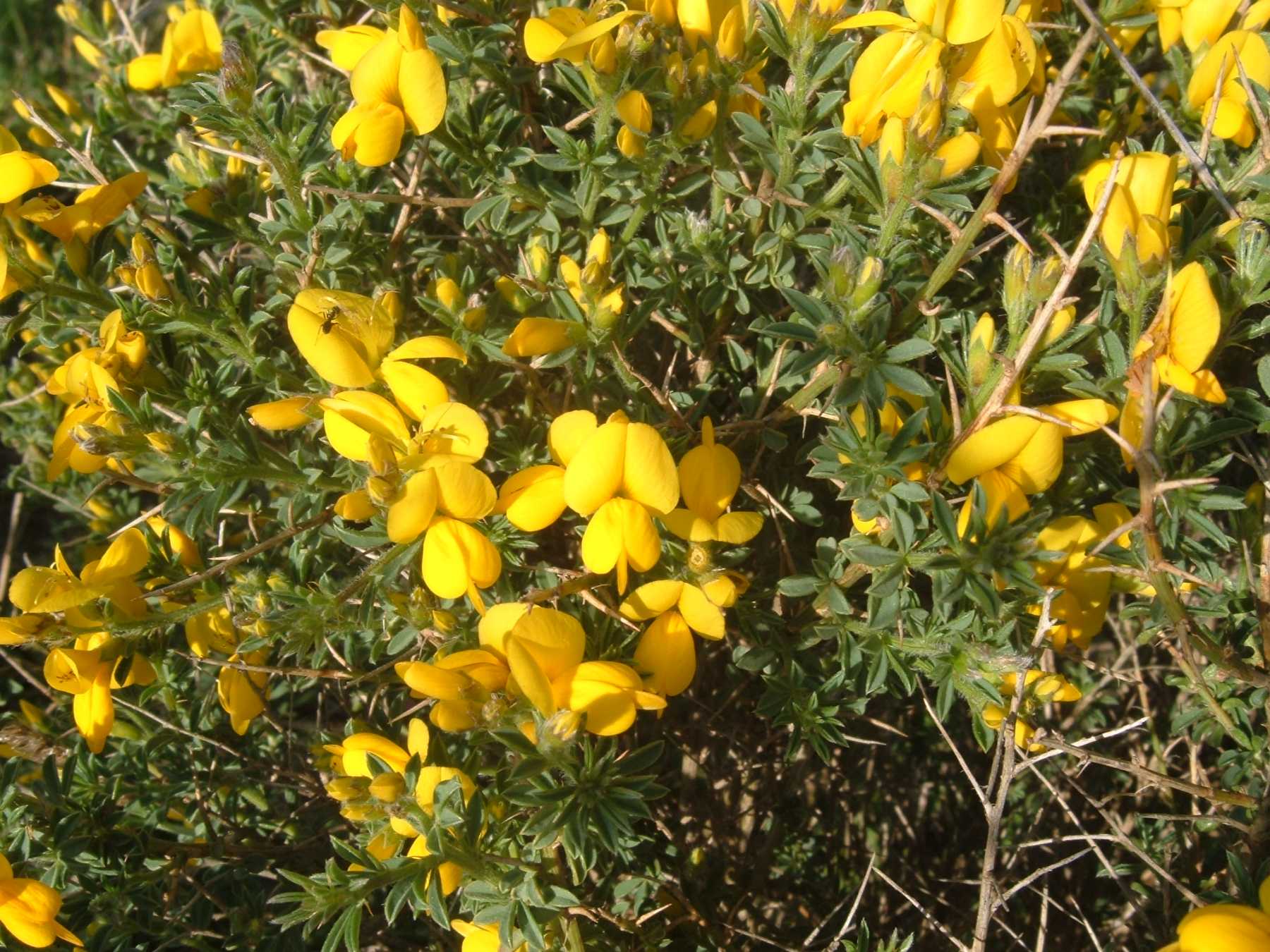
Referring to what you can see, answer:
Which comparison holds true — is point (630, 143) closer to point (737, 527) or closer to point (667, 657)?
point (737, 527)

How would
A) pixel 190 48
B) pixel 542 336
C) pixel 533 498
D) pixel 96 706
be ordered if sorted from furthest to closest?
pixel 190 48
pixel 96 706
pixel 542 336
pixel 533 498

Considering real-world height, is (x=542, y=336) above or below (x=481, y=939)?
above

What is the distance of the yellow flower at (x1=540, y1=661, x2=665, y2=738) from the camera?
1.36 meters

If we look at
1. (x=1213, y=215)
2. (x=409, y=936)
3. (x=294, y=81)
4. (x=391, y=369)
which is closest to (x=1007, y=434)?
(x=1213, y=215)

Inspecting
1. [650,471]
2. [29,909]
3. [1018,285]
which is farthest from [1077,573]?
[29,909]

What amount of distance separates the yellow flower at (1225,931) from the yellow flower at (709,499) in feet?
2.25

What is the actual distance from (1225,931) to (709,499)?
2.59ft

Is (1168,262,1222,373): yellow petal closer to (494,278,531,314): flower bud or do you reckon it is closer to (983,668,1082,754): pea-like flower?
(983,668,1082,754): pea-like flower

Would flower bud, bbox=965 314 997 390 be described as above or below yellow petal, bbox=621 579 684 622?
above

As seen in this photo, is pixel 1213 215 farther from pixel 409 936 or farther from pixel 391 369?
pixel 409 936

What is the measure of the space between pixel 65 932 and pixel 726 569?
1.08m

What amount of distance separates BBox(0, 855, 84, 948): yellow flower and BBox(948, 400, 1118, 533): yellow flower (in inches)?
54.1

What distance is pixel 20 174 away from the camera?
1.56m

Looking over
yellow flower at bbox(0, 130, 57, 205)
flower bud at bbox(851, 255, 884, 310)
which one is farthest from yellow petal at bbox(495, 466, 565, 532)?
yellow flower at bbox(0, 130, 57, 205)
